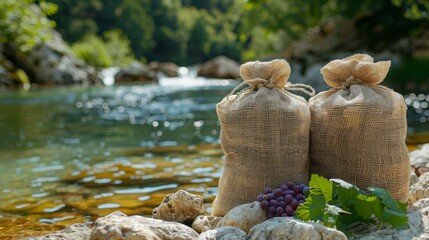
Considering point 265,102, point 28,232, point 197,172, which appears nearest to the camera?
point 265,102

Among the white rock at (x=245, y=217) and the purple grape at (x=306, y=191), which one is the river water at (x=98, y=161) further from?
the purple grape at (x=306, y=191)

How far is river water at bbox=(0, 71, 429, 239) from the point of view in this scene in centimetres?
561

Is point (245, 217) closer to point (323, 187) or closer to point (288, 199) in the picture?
point (288, 199)

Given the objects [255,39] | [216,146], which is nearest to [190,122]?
[216,146]

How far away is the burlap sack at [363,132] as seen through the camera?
407 centimetres

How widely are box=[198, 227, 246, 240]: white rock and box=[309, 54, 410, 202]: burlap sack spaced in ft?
3.81

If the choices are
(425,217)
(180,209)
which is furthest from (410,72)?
(425,217)

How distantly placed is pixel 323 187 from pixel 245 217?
1.80ft

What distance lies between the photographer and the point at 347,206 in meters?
3.53

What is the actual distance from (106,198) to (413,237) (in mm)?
3526

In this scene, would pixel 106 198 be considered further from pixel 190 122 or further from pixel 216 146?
pixel 190 122

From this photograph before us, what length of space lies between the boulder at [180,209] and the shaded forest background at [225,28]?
49.4 ft

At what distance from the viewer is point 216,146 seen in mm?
9789

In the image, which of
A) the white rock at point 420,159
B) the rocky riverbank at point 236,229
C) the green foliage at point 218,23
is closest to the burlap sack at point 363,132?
the rocky riverbank at point 236,229
